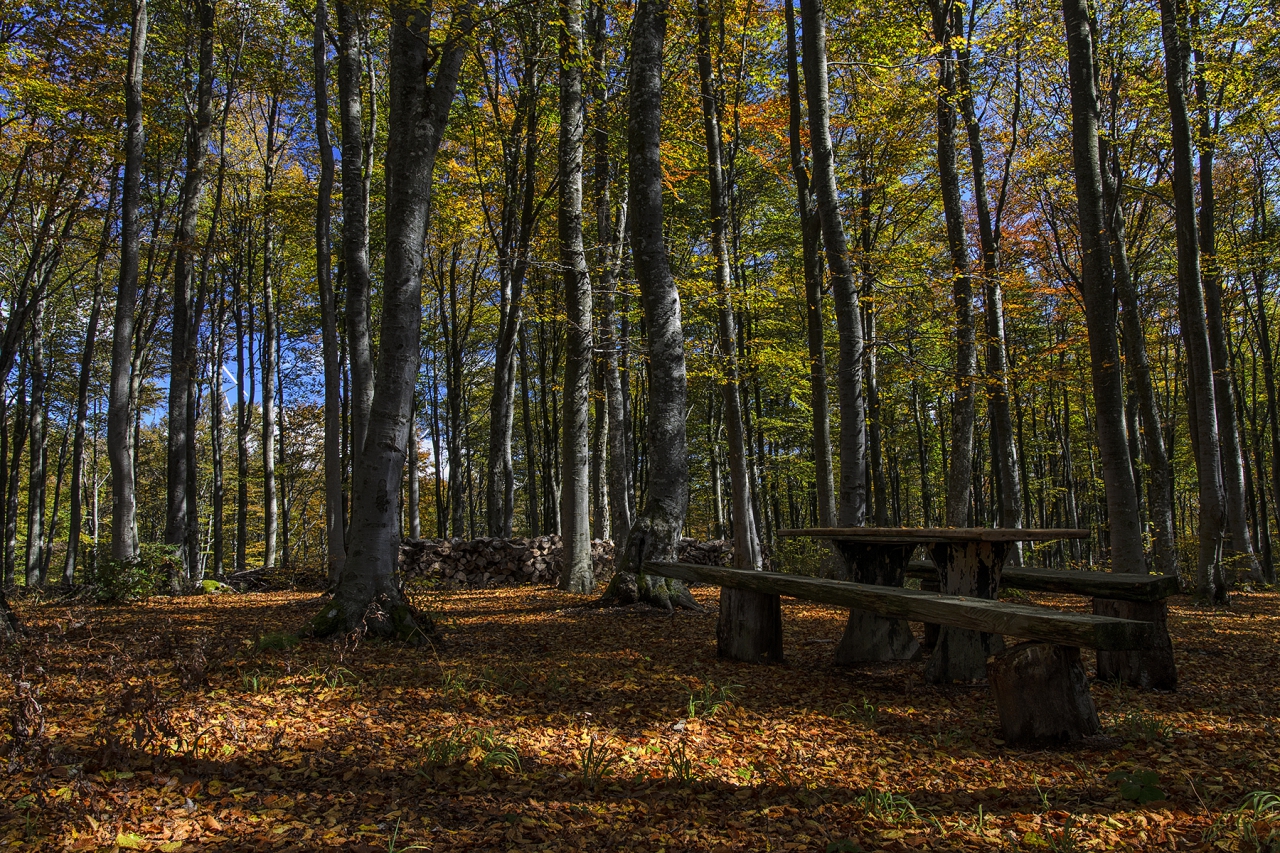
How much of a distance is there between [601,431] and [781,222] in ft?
26.7

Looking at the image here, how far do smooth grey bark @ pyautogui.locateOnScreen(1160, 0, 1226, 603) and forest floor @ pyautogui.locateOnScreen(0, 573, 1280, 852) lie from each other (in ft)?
14.5

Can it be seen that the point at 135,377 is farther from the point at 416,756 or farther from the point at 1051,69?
the point at 1051,69

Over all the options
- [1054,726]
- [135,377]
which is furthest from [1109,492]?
[135,377]

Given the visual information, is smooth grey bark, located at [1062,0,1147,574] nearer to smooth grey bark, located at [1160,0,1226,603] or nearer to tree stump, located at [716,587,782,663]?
smooth grey bark, located at [1160,0,1226,603]

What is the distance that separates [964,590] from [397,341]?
445cm

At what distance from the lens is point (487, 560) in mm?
12609

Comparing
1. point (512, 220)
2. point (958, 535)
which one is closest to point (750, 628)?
point (958, 535)

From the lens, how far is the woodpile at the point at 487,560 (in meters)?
12.4

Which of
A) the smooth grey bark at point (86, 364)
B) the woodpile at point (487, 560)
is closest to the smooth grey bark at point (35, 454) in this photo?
the smooth grey bark at point (86, 364)

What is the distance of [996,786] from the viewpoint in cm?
275

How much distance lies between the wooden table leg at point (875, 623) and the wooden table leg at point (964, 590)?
36 cm

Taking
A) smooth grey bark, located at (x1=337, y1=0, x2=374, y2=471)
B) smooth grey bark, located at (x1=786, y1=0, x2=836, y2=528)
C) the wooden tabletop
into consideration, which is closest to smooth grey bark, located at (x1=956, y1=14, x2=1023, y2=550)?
smooth grey bark, located at (x1=786, y1=0, x2=836, y2=528)

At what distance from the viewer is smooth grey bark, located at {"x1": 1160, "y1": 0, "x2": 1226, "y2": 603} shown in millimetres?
8461

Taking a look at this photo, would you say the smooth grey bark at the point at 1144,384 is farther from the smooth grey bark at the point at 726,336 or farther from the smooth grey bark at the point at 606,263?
the smooth grey bark at the point at 606,263
